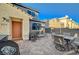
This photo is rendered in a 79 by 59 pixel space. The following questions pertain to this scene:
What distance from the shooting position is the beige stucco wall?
1.70 metres

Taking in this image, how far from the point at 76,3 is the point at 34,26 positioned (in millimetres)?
766

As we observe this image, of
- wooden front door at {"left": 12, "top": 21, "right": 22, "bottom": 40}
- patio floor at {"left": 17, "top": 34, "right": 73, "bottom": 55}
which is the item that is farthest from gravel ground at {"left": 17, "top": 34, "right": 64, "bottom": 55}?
wooden front door at {"left": 12, "top": 21, "right": 22, "bottom": 40}

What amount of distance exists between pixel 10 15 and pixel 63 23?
862 mm

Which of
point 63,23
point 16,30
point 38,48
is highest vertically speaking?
point 63,23

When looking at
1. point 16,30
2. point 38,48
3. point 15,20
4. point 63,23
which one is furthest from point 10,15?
point 63,23

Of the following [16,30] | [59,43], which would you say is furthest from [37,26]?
[59,43]

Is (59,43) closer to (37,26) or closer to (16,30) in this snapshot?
(37,26)

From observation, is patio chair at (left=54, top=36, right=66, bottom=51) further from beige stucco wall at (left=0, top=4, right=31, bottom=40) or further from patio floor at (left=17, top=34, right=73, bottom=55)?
beige stucco wall at (left=0, top=4, right=31, bottom=40)

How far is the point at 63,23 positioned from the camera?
5.93 ft

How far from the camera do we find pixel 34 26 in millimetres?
1797

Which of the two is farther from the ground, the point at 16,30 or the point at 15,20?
the point at 15,20

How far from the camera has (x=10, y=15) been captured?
5.68 ft

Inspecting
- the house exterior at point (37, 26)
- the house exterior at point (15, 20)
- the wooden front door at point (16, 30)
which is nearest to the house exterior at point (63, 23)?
the house exterior at point (37, 26)
